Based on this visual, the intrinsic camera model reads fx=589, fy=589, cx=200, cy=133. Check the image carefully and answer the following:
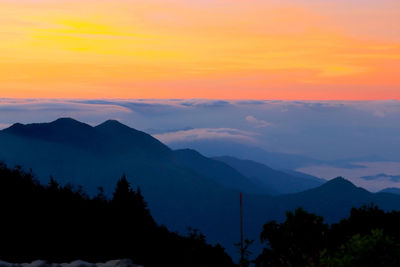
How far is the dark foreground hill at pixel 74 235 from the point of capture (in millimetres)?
46125

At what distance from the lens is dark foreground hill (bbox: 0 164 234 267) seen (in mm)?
46125

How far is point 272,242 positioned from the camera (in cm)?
6106

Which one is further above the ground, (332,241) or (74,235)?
(74,235)

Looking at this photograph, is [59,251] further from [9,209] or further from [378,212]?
[378,212]

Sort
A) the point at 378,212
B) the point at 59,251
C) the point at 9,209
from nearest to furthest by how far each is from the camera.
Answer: the point at 59,251 → the point at 9,209 → the point at 378,212

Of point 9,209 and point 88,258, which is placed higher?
point 9,209

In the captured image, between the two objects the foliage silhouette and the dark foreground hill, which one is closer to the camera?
the foliage silhouette

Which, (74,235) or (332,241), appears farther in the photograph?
(332,241)

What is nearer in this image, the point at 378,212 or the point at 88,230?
the point at 88,230

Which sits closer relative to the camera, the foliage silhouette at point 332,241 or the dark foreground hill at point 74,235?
the foliage silhouette at point 332,241

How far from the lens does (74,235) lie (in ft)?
163

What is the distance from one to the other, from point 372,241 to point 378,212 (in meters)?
38.6

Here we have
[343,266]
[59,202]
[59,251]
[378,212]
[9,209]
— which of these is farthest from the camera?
[378,212]

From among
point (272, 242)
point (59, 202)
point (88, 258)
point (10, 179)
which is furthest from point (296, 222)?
point (10, 179)
